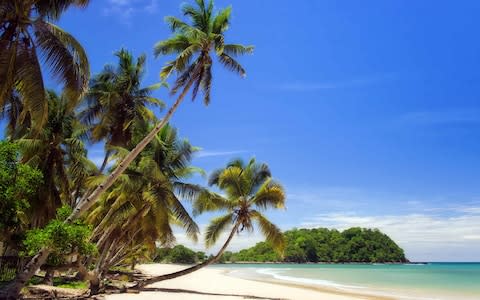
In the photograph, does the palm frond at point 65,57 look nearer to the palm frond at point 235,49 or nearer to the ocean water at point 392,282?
the palm frond at point 235,49

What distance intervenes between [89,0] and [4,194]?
18.9 ft

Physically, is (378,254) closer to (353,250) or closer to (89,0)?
(353,250)

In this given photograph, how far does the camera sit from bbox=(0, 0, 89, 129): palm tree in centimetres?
1005

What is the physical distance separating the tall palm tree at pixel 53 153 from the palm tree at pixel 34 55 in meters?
6.08

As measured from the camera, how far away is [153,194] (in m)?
18.0

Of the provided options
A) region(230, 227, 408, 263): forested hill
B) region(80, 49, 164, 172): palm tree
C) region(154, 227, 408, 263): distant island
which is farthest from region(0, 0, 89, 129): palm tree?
region(230, 227, 408, 263): forested hill

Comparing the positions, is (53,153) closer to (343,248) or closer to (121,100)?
(121,100)

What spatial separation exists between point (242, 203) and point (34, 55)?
43.6 ft

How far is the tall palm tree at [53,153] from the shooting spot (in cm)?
1670

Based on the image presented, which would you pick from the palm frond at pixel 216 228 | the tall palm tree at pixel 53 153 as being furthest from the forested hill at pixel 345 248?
the tall palm tree at pixel 53 153

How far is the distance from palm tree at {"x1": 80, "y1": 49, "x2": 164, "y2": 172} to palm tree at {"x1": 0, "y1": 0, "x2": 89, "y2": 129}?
369 inches

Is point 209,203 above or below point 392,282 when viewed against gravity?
above

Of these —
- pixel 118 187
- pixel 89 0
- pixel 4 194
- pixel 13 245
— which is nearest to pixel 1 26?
pixel 89 0

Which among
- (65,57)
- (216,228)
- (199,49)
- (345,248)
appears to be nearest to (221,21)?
(199,49)
